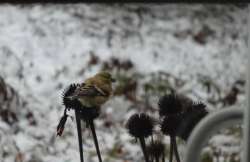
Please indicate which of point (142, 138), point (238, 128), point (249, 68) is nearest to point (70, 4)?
point (142, 138)

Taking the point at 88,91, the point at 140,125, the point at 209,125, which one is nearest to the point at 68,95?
the point at 88,91

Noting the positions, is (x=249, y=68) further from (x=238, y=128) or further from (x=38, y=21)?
(x=38, y=21)

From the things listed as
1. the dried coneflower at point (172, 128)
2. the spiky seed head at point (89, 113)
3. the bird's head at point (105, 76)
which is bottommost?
the dried coneflower at point (172, 128)

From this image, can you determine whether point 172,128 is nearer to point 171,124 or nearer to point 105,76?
point 171,124

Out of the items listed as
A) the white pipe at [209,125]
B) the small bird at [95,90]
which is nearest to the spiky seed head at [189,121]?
the small bird at [95,90]

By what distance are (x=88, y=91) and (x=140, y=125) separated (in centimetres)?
13

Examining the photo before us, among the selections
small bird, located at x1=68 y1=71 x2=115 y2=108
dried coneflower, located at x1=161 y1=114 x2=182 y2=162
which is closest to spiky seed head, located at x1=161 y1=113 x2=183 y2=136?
dried coneflower, located at x1=161 y1=114 x2=182 y2=162

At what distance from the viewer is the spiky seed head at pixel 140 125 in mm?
1017

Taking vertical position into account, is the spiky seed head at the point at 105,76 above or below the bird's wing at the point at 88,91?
above

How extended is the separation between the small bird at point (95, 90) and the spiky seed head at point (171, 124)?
0.42 ft

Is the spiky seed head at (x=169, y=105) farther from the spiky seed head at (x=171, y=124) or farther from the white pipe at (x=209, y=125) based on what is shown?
the white pipe at (x=209, y=125)

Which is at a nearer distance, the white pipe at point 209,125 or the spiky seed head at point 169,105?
the white pipe at point 209,125

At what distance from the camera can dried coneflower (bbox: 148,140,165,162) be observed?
3.36ft

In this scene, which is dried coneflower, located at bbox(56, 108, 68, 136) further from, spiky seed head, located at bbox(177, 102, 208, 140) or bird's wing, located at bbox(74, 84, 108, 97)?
spiky seed head, located at bbox(177, 102, 208, 140)
